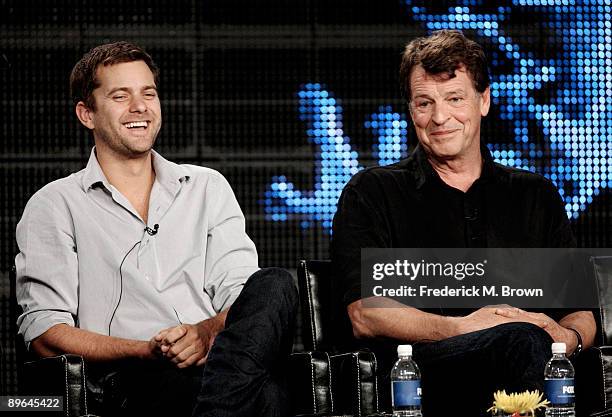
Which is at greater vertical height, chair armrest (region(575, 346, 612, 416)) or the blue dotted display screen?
the blue dotted display screen

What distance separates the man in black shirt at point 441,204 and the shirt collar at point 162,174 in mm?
604

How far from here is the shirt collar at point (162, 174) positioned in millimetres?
3983

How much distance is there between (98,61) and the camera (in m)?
4.07

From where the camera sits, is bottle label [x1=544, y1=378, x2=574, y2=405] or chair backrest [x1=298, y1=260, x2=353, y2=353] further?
chair backrest [x1=298, y1=260, x2=353, y2=353]

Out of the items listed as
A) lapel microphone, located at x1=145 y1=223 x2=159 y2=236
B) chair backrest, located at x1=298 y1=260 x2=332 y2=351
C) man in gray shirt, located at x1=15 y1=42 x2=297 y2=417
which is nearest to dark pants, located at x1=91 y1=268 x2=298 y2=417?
man in gray shirt, located at x1=15 y1=42 x2=297 y2=417

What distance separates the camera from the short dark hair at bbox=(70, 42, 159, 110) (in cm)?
407

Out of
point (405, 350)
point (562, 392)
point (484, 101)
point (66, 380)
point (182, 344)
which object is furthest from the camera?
point (484, 101)

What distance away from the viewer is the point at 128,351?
3.62 m

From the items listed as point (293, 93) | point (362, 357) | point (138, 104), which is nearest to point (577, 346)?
point (362, 357)

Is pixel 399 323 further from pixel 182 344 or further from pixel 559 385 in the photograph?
pixel 559 385

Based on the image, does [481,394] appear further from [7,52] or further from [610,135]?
[7,52]

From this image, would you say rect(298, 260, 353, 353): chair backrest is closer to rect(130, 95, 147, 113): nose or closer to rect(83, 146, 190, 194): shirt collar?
rect(83, 146, 190, 194): shirt collar

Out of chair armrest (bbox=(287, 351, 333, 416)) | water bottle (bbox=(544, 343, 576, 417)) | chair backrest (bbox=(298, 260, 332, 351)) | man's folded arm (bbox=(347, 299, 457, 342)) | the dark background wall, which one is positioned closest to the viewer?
water bottle (bbox=(544, 343, 576, 417))

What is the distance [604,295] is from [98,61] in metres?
2.07
